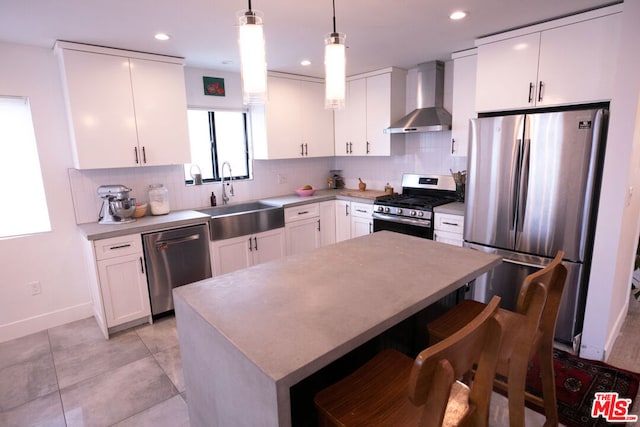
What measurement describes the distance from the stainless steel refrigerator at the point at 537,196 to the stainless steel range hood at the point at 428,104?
0.80m

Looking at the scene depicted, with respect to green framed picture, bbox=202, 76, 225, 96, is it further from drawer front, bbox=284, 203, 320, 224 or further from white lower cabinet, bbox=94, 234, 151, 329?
white lower cabinet, bbox=94, 234, 151, 329

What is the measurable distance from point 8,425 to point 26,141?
2.19 meters

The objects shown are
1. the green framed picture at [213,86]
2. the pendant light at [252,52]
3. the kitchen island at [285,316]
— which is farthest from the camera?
the green framed picture at [213,86]

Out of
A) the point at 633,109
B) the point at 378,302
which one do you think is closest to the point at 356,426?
the point at 378,302

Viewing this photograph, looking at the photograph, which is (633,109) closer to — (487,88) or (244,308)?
(487,88)

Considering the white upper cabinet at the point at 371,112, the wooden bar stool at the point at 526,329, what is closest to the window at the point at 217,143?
the white upper cabinet at the point at 371,112

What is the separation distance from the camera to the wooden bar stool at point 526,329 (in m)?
1.30

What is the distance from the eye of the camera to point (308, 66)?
3799 millimetres

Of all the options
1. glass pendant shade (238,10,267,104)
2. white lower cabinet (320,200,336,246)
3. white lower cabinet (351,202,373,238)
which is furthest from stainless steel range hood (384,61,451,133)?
glass pendant shade (238,10,267,104)

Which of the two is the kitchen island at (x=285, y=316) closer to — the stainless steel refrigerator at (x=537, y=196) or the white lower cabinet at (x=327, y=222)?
the stainless steel refrigerator at (x=537, y=196)

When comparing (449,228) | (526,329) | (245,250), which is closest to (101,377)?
(245,250)

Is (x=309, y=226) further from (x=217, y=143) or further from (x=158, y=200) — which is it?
(x=158, y=200)

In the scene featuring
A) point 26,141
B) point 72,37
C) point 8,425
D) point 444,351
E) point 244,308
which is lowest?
point 8,425

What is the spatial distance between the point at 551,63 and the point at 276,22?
2.03 m
